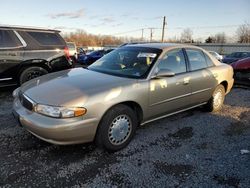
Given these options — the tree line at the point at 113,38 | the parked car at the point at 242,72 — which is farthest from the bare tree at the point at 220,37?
the parked car at the point at 242,72

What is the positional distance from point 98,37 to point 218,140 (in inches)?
3704

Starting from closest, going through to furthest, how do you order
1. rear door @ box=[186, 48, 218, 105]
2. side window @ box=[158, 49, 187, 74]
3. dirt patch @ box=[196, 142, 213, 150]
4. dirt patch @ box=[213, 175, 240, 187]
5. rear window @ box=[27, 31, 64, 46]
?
dirt patch @ box=[213, 175, 240, 187] < dirt patch @ box=[196, 142, 213, 150] < side window @ box=[158, 49, 187, 74] < rear door @ box=[186, 48, 218, 105] < rear window @ box=[27, 31, 64, 46]

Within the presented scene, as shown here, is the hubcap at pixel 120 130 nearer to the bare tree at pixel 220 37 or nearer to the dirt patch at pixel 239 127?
the dirt patch at pixel 239 127

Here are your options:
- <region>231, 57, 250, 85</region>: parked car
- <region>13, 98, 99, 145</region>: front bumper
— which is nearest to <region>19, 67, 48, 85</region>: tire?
<region>13, 98, 99, 145</region>: front bumper

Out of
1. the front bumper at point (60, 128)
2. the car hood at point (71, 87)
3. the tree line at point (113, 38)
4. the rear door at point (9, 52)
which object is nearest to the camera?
the front bumper at point (60, 128)

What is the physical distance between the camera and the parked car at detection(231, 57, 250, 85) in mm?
8359

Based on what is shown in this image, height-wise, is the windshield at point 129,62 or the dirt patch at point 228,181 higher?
the windshield at point 129,62

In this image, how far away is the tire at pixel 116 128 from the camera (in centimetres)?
342

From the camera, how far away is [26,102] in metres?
3.45

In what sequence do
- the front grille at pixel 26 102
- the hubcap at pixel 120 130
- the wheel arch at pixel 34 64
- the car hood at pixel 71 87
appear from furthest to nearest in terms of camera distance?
the wheel arch at pixel 34 64 → the hubcap at pixel 120 130 → the front grille at pixel 26 102 → the car hood at pixel 71 87

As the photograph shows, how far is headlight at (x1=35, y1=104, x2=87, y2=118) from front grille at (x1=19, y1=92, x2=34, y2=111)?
9.7 inches

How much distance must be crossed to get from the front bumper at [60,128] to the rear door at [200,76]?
2.33 metres

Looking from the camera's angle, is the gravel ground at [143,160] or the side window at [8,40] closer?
the gravel ground at [143,160]

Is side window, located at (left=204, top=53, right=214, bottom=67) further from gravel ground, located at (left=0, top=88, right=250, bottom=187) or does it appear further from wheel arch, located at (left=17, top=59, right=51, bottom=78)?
wheel arch, located at (left=17, top=59, right=51, bottom=78)
